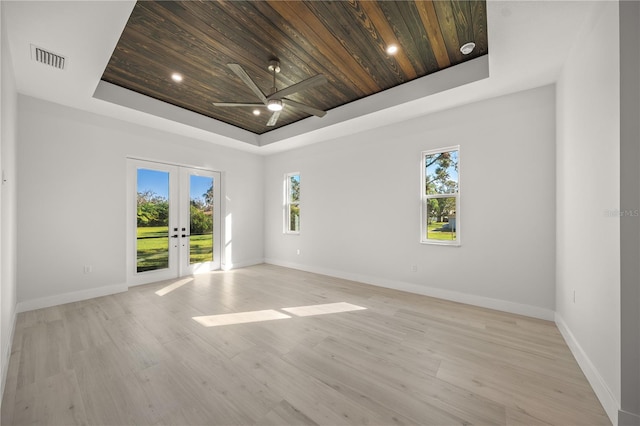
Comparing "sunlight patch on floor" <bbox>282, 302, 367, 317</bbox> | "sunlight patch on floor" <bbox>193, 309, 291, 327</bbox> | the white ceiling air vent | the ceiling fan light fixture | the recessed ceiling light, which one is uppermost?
the recessed ceiling light

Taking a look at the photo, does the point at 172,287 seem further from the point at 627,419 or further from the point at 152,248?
the point at 627,419

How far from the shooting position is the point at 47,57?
264 centimetres

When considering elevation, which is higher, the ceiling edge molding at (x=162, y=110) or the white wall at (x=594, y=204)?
the ceiling edge molding at (x=162, y=110)

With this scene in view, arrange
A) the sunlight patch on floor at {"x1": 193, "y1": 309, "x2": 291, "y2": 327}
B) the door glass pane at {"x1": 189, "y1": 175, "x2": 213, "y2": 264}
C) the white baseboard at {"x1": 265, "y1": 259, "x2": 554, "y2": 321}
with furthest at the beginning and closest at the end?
the door glass pane at {"x1": 189, "y1": 175, "x2": 213, "y2": 264}
the white baseboard at {"x1": 265, "y1": 259, "x2": 554, "y2": 321}
the sunlight patch on floor at {"x1": 193, "y1": 309, "x2": 291, "y2": 327}

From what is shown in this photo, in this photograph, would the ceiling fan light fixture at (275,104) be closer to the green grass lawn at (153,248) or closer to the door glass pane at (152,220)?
the door glass pane at (152,220)

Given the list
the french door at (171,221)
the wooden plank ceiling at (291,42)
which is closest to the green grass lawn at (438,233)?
the wooden plank ceiling at (291,42)

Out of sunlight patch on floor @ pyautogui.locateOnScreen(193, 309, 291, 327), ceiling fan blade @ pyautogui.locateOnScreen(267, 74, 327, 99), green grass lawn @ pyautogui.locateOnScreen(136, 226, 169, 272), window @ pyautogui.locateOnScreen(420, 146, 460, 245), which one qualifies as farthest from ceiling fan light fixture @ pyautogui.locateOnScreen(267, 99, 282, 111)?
green grass lawn @ pyautogui.locateOnScreen(136, 226, 169, 272)

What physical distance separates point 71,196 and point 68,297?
1.50 m

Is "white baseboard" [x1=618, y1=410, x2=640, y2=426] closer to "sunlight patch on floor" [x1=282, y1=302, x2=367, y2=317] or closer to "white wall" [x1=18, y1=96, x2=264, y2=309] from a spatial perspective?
"sunlight patch on floor" [x1=282, y1=302, x2=367, y2=317]

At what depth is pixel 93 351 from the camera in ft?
7.85

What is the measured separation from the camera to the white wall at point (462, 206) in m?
3.18

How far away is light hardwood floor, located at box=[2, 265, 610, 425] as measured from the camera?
1.65 m

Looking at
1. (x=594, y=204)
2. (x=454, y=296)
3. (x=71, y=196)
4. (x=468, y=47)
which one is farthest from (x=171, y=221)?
(x=594, y=204)

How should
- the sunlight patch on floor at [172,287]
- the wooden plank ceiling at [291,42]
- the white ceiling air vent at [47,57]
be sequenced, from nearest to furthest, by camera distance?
1. the wooden plank ceiling at [291,42]
2. the white ceiling air vent at [47,57]
3. the sunlight patch on floor at [172,287]
